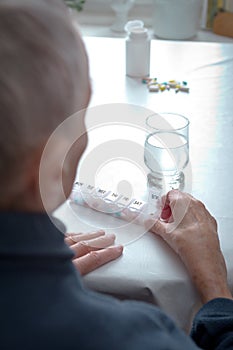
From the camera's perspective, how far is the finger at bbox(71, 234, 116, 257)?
991 millimetres

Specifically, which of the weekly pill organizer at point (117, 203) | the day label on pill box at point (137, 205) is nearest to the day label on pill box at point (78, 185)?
the weekly pill organizer at point (117, 203)

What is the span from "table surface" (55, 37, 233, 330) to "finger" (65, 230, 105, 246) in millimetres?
28

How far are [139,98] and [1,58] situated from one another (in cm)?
109

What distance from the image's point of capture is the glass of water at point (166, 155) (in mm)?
1188

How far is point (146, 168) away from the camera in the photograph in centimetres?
123

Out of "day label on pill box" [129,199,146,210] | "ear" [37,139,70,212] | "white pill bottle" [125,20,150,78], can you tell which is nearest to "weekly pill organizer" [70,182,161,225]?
"day label on pill box" [129,199,146,210]

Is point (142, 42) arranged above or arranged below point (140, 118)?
above

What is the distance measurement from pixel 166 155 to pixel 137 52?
553mm

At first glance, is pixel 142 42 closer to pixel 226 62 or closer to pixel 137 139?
pixel 226 62

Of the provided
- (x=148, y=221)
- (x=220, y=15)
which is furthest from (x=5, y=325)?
(x=220, y=15)

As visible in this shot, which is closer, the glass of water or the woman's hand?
the woman's hand

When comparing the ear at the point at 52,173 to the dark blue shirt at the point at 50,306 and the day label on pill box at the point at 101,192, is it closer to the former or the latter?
the dark blue shirt at the point at 50,306

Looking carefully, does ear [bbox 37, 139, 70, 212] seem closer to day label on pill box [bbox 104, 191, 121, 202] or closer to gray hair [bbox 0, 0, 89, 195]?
gray hair [bbox 0, 0, 89, 195]

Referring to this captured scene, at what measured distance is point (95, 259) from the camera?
3.17 feet
